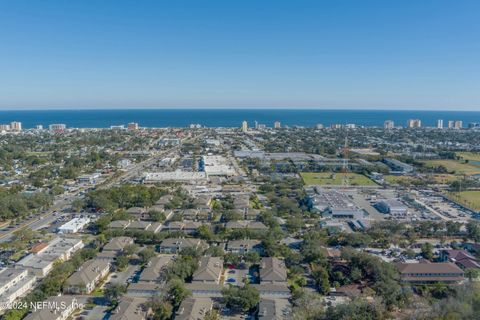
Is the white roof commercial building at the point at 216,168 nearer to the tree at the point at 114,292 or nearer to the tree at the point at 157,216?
the tree at the point at 157,216

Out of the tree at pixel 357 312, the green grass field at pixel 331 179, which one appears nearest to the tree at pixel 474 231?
the tree at pixel 357 312

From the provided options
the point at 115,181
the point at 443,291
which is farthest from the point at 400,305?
the point at 115,181

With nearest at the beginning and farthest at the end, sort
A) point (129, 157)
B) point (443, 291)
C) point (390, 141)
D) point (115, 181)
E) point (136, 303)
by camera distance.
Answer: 1. point (136, 303)
2. point (443, 291)
3. point (115, 181)
4. point (129, 157)
5. point (390, 141)

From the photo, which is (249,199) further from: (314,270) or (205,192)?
(314,270)

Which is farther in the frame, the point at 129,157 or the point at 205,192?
the point at 129,157

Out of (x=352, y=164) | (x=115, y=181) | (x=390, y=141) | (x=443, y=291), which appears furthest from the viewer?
(x=390, y=141)

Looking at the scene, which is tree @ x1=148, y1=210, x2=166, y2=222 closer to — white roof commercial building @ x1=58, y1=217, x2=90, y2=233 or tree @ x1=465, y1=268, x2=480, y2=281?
white roof commercial building @ x1=58, y1=217, x2=90, y2=233
